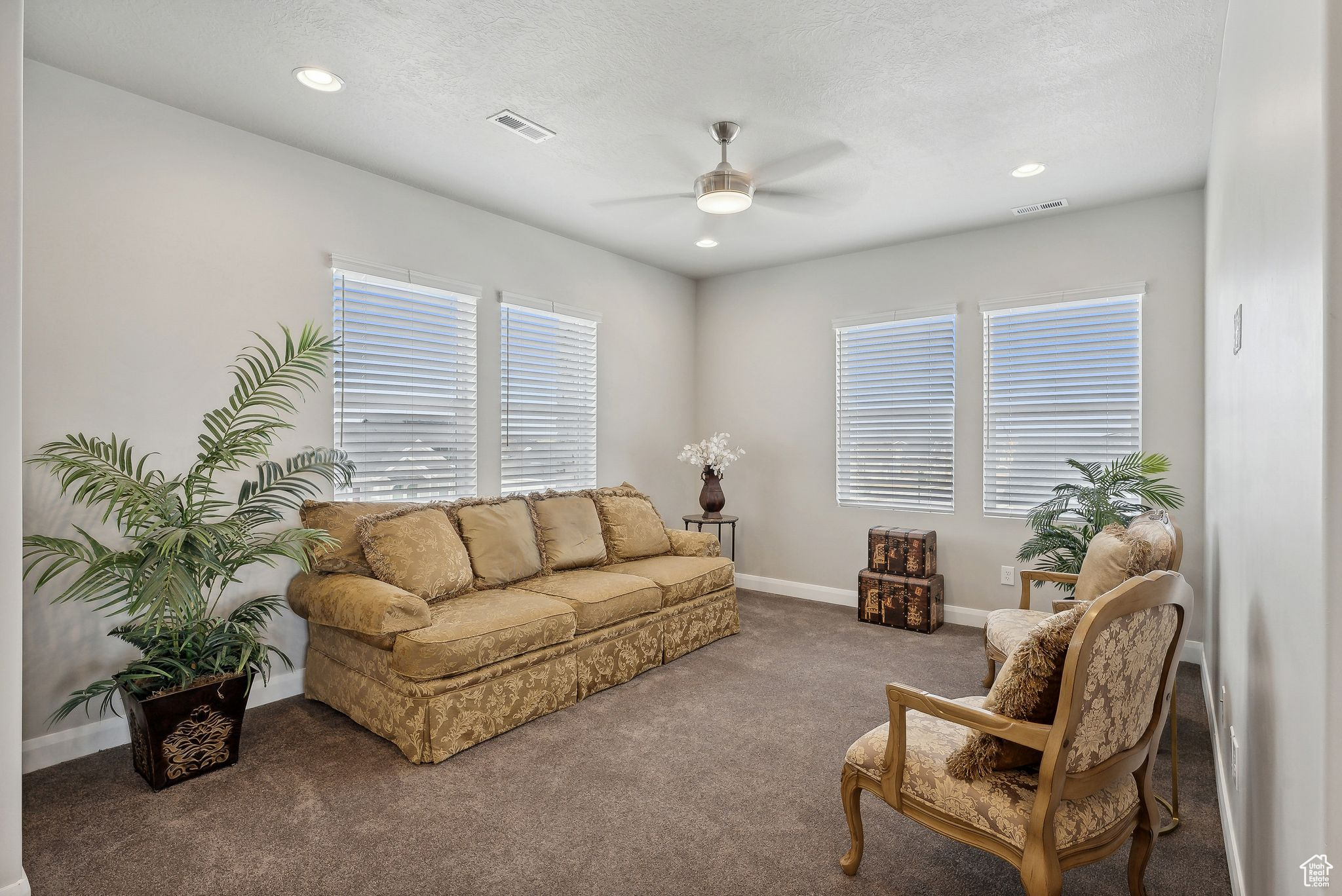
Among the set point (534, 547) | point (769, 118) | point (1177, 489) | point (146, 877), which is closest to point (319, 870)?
point (146, 877)

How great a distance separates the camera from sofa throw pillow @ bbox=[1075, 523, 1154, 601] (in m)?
2.45

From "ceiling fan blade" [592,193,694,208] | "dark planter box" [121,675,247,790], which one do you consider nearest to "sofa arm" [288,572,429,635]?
"dark planter box" [121,675,247,790]

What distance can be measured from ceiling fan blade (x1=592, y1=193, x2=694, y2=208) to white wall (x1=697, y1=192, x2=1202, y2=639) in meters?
1.85

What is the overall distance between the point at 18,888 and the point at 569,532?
273 centimetres

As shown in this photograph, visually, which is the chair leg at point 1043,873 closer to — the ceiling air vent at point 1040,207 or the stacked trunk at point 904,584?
the stacked trunk at point 904,584

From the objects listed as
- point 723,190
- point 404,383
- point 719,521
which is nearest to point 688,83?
point 723,190

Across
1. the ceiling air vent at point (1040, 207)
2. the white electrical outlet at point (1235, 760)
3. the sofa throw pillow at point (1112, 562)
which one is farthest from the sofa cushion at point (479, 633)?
the ceiling air vent at point (1040, 207)

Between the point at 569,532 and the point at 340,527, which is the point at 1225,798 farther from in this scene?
the point at 340,527

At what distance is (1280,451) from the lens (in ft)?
4.52

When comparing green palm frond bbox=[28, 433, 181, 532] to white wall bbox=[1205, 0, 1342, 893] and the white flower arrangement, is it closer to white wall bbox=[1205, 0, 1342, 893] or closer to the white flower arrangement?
white wall bbox=[1205, 0, 1342, 893]

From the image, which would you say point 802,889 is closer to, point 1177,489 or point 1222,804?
point 1222,804

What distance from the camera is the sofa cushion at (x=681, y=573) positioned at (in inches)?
159

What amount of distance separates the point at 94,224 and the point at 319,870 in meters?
2.80

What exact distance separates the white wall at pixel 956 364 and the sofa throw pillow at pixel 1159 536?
1617 millimetres
